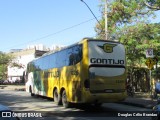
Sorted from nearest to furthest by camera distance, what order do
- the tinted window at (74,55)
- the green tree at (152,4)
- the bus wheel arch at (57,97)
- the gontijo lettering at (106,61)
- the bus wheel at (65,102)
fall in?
1. the gontijo lettering at (106,61)
2. the tinted window at (74,55)
3. the bus wheel at (65,102)
4. the bus wheel arch at (57,97)
5. the green tree at (152,4)

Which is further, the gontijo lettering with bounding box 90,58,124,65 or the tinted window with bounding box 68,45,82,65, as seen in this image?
the tinted window with bounding box 68,45,82,65

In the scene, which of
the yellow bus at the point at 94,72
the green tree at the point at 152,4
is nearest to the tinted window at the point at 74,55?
the yellow bus at the point at 94,72

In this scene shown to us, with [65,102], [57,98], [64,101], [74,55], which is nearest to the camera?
[74,55]

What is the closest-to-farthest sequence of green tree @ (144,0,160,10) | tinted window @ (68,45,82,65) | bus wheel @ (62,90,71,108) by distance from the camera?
tinted window @ (68,45,82,65) → bus wheel @ (62,90,71,108) → green tree @ (144,0,160,10)

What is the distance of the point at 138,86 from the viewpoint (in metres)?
31.1

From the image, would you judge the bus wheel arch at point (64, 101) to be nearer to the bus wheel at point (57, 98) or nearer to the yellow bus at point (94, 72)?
the yellow bus at point (94, 72)

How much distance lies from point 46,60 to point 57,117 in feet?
30.1

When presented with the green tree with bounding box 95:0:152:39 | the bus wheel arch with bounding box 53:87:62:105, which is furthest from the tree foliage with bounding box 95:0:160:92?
the bus wheel arch with bounding box 53:87:62:105

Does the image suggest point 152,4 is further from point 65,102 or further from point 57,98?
point 65,102

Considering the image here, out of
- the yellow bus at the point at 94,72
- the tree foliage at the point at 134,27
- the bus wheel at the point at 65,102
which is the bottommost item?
the bus wheel at the point at 65,102

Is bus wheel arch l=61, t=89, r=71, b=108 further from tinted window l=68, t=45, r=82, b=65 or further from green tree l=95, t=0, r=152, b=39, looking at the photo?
green tree l=95, t=0, r=152, b=39

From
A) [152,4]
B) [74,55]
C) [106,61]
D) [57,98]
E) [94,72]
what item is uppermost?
[152,4]

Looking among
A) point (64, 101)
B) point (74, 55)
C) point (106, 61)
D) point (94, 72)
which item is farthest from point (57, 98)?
point (106, 61)

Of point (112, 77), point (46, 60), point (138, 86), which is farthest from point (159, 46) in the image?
point (112, 77)
